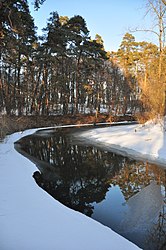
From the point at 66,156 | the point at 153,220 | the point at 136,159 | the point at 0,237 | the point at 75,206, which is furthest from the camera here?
the point at 66,156

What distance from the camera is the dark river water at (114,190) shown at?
165 inches

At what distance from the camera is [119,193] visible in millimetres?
6020

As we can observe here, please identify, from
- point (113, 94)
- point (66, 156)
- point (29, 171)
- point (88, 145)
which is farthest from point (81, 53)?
point (29, 171)

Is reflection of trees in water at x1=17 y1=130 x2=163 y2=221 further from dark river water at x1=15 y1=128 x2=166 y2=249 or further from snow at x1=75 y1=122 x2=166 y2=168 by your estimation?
snow at x1=75 y1=122 x2=166 y2=168

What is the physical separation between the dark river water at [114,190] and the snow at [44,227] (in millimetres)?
540

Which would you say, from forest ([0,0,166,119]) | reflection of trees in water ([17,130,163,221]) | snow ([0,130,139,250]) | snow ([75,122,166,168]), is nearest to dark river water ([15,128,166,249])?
reflection of trees in water ([17,130,163,221])

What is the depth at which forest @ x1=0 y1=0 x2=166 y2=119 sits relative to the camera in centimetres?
1525

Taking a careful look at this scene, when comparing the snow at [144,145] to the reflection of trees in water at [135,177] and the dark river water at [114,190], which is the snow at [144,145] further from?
the dark river water at [114,190]

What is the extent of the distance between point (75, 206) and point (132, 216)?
133cm

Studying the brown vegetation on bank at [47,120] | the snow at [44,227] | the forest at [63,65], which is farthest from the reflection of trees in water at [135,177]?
the brown vegetation on bank at [47,120]

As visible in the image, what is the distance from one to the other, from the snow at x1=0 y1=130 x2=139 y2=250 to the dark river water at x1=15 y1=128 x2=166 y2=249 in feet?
1.77

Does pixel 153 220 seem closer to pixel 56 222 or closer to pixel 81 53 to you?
pixel 56 222

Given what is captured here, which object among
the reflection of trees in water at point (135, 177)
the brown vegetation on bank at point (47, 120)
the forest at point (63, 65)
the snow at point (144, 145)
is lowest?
the reflection of trees in water at point (135, 177)

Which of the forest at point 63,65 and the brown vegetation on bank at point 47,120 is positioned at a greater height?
the forest at point 63,65
